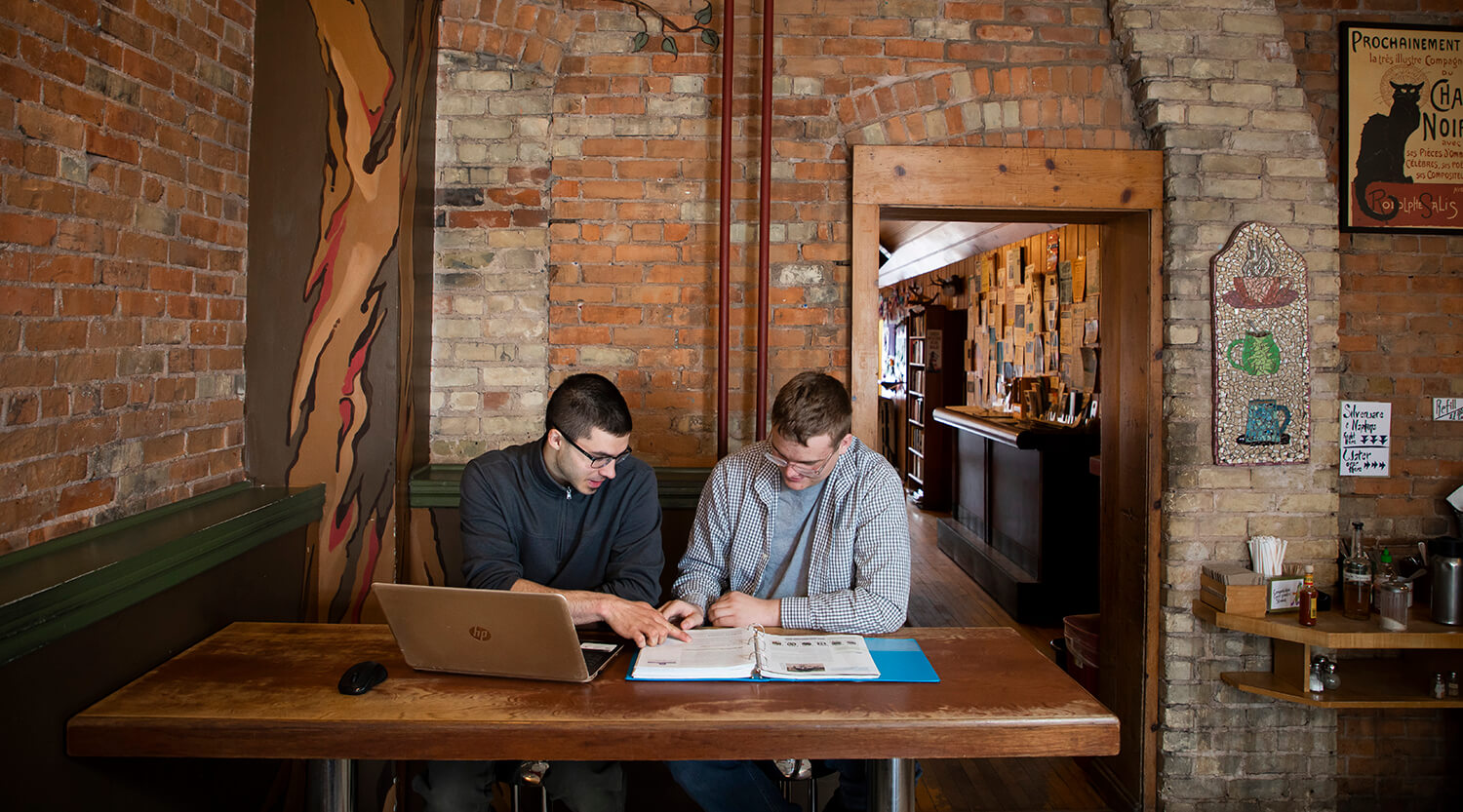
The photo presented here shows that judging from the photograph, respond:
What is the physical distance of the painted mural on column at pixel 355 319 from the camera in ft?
9.16

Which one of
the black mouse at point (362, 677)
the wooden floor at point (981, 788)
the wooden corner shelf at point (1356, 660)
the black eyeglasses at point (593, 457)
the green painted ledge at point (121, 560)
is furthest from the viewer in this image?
the wooden floor at point (981, 788)

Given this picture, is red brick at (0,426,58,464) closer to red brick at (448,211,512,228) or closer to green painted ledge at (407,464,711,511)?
green painted ledge at (407,464,711,511)

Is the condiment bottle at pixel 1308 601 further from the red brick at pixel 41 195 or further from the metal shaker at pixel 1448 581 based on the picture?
the red brick at pixel 41 195

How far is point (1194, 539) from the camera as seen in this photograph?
3260 mm

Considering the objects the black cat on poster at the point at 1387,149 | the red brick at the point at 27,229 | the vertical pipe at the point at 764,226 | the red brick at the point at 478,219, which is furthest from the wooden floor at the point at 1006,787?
the red brick at the point at 27,229

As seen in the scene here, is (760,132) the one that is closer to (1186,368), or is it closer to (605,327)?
(605,327)

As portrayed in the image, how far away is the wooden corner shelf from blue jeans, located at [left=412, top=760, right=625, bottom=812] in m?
2.13

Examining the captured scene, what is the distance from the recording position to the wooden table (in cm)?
164

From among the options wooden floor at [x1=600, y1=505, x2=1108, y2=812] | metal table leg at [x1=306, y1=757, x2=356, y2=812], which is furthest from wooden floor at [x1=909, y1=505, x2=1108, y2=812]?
metal table leg at [x1=306, y1=757, x2=356, y2=812]

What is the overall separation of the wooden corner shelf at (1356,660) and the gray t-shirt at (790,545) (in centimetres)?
158

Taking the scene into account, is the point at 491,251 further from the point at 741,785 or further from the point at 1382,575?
the point at 1382,575

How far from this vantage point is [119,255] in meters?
2.11

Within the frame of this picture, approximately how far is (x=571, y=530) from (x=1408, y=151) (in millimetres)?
3247

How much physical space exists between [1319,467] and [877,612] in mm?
2018
